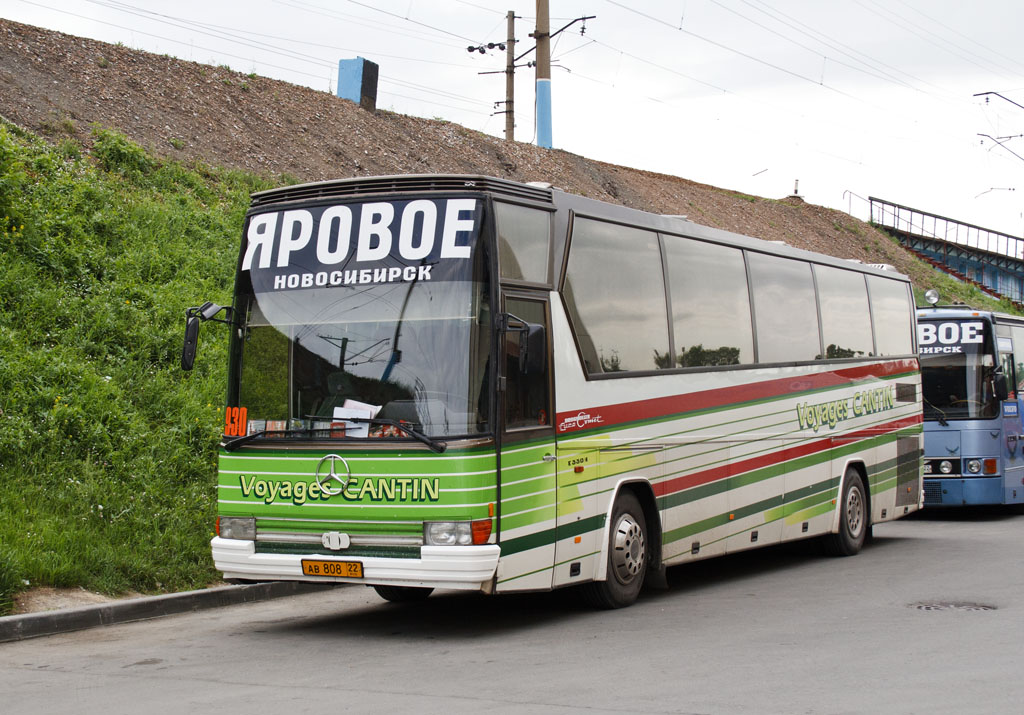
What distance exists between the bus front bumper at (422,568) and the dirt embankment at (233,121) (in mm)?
13854

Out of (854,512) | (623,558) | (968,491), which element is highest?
(968,491)

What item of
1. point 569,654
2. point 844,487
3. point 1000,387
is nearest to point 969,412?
point 1000,387

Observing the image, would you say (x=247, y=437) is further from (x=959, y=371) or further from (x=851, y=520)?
(x=959, y=371)

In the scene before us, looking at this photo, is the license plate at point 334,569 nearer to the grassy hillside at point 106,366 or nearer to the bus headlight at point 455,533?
the bus headlight at point 455,533

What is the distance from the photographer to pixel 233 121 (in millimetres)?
25375

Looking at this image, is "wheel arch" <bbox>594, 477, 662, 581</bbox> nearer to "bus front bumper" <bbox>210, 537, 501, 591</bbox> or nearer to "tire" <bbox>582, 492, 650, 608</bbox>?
"tire" <bbox>582, 492, 650, 608</bbox>

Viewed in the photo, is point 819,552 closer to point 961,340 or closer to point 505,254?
point 961,340

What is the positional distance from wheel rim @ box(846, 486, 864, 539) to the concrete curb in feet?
22.3

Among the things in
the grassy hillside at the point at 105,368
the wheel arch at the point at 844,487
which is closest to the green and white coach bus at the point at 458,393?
the grassy hillside at the point at 105,368

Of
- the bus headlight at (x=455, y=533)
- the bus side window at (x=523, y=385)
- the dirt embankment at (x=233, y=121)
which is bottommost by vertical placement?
the bus headlight at (x=455, y=533)

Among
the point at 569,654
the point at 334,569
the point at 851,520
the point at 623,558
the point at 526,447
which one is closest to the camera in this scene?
the point at 569,654

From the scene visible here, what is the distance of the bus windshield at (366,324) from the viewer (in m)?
8.47

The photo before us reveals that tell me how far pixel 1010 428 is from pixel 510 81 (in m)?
31.1

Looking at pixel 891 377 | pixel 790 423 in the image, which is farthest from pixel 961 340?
pixel 790 423
